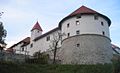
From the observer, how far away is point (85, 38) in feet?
135

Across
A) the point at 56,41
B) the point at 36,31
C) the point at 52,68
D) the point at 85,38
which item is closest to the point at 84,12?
the point at 85,38

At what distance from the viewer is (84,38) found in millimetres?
41219

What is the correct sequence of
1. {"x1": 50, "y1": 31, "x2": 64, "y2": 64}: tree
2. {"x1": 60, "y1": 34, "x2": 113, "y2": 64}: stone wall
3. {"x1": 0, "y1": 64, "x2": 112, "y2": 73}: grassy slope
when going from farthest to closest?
1. {"x1": 50, "y1": 31, "x2": 64, "y2": 64}: tree
2. {"x1": 60, "y1": 34, "x2": 113, "y2": 64}: stone wall
3. {"x1": 0, "y1": 64, "x2": 112, "y2": 73}: grassy slope

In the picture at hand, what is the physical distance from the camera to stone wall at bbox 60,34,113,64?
40.0 meters

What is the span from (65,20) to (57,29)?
16.6ft

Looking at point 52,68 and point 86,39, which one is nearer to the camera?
point 52,68

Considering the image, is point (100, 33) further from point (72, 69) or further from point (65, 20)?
point (72, 69)

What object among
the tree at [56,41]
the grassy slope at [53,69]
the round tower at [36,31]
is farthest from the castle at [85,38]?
the round tower at [36,31]

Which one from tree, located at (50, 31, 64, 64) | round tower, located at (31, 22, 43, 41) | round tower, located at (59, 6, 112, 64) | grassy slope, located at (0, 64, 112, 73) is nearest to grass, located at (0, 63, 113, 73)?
grassy slope, located at (0, 64, 112, 73)

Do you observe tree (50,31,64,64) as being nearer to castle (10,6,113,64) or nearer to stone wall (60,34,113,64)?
castle (10,6,113,64)

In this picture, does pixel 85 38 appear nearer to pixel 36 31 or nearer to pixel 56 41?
pixel 56 41

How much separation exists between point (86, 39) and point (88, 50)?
2041 mm

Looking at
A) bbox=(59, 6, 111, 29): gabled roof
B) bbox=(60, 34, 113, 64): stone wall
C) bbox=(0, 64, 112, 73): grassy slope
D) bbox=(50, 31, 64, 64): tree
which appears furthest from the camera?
bbox=(50, 31, 64, 64): tree

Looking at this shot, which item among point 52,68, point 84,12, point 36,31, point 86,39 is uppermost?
point 84,12
